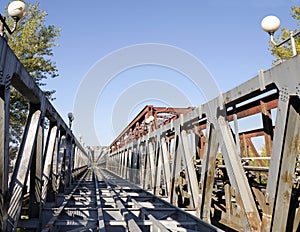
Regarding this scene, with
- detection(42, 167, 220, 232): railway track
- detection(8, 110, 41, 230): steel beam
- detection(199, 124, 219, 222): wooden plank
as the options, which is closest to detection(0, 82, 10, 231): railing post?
detection(8, 110, 41, 230): steel beam

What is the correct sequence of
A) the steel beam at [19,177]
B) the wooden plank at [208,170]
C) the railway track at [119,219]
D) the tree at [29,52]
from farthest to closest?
the tree at [29,52], the wooden plank at [208,170], the railway track at [119,219], the steel beam at [19,177]

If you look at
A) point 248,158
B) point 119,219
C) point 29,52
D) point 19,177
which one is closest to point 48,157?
point 119,219

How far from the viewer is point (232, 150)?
11.1 ft

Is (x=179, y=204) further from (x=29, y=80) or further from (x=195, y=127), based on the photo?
(x=29, y=80)

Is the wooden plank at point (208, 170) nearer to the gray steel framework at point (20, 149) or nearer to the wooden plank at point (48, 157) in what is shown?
the gray steel framework at point (20, 149)

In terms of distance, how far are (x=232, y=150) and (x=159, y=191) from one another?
15.6ft

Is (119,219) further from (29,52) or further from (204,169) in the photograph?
(29,52)

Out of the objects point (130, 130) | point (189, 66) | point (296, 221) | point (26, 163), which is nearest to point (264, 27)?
point (296, 221)

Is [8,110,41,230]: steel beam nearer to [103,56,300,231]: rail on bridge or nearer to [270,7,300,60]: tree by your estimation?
[103,56,300,231]: rail on bridge

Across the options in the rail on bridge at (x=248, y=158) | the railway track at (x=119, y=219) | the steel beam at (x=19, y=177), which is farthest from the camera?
the railway track at (x=119, y=219)

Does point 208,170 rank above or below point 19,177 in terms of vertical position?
above

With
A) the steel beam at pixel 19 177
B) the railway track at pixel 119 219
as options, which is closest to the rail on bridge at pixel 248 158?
the railway track at pixel 119 219

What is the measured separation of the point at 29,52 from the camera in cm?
1587

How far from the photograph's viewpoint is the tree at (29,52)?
1450 centimetres
